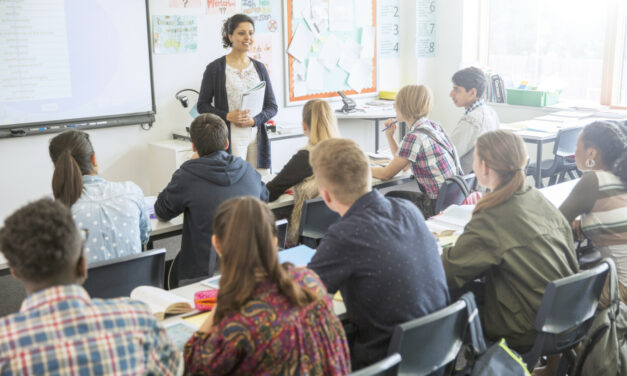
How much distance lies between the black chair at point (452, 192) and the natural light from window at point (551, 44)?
3.36 meters

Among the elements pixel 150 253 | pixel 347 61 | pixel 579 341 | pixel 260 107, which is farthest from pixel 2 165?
pixel 579 341

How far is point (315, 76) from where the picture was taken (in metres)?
6.52

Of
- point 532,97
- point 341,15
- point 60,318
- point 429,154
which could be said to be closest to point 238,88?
point 429,154

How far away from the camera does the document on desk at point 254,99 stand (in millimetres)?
4398

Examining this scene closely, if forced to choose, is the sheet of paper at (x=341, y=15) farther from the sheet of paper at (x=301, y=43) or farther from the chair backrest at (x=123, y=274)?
the chair backrest at (x=123, y=274)

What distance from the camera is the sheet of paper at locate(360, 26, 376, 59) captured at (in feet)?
22.5

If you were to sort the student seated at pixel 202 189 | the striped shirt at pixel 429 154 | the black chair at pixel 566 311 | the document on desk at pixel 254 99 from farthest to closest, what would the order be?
1. the document on desk at pixel 254 99
2. the striped shirt at pixel 429 154
3. the student seated at pixel 202 189
4. the black chair at pixel 566 311

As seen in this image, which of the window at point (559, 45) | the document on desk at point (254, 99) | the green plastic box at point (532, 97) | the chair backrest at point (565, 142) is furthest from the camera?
the green plastic box at point (532, 97)

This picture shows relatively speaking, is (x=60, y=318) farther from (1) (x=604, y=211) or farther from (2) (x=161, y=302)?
(1) (x=604, y=211)

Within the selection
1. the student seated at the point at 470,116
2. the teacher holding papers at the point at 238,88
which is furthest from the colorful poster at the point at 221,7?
the student seated at the point at 470,116

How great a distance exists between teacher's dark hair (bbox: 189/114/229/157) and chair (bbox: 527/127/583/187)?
3.06 metres

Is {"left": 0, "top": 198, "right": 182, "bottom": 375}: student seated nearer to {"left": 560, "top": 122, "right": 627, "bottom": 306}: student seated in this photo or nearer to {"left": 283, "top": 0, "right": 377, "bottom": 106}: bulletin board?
{"left": 560, "top": 122, "right": 627, "bottom": 306}: student seated

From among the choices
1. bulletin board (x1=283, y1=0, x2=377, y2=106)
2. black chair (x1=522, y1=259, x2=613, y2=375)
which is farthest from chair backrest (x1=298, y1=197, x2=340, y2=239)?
bulletin board (x1=283, y1=0, x2=377, y2=106)

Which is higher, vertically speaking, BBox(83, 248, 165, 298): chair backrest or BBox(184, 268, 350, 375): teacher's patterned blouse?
→ BBox(184, 268, 350, 375): teacher's patterned blouse
